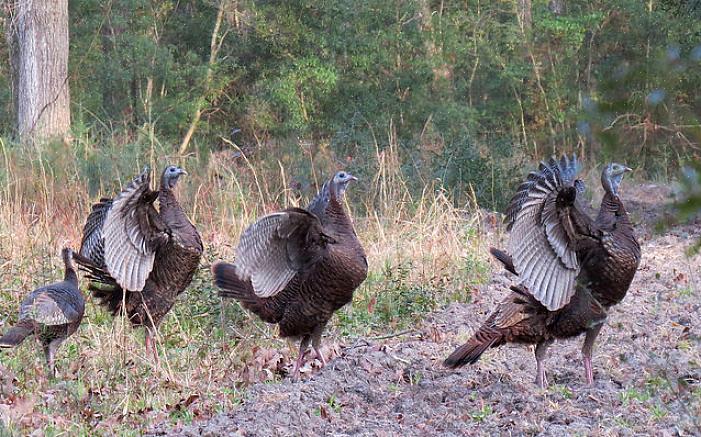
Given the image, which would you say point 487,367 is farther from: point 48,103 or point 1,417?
point 48,103

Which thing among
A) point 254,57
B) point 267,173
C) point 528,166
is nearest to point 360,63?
point 254,57

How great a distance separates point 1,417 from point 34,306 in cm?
119

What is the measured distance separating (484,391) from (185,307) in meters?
3.21

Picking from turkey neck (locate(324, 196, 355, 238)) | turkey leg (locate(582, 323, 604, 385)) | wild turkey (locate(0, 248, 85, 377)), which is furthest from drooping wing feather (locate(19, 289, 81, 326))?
turkey leg (locate(582, 323, 604, 385))

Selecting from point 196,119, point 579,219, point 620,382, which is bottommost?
point 196,119

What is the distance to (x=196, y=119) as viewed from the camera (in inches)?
762

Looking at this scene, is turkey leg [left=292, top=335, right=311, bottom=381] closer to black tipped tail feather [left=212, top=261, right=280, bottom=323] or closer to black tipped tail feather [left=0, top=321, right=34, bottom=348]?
black tipped tail feather [left=212, top=261, right=280, bottom=323]

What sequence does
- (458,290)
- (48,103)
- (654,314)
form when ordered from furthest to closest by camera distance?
(48,103) < (458,290) < (654,314)

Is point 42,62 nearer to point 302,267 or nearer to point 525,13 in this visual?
point 302,267

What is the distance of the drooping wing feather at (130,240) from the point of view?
667 cm

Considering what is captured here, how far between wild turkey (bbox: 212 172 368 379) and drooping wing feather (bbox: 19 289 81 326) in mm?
1116

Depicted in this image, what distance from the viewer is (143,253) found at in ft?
22.6

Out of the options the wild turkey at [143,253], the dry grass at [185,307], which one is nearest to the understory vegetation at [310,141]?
the dry grass at [185,307]

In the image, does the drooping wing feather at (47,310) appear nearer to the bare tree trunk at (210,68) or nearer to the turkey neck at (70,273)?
the turkey neck at (70,273)
